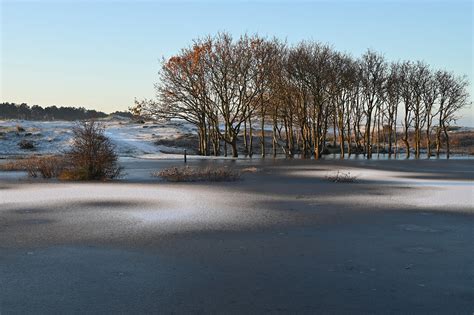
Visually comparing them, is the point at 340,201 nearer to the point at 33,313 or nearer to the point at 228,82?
the point at 33,313

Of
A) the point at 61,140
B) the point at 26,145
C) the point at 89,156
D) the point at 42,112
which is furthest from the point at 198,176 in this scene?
the point at 42,112

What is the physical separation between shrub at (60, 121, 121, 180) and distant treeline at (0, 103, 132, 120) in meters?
121

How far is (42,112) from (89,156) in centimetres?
15428

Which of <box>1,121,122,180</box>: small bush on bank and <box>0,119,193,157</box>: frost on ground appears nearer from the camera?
<box>1,121,122,180</box>: small bush on bank

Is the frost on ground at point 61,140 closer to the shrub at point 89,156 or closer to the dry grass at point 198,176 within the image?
the shrub at point 89,156

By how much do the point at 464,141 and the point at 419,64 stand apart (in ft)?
92.0

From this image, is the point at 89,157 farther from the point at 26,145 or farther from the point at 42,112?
the point at 42,112

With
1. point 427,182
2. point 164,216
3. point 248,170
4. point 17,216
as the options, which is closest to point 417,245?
point 164,216

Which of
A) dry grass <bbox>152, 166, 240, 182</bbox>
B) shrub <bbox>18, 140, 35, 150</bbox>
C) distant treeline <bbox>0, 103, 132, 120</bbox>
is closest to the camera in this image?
dry grass <bbox>152, 166, 240, 182</bbox>

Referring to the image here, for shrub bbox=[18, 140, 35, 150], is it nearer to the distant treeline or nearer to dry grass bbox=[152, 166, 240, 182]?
dry grass bbox=[152, 166, 240, 182]

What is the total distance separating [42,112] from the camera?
169m

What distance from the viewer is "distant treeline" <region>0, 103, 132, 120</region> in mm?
155125

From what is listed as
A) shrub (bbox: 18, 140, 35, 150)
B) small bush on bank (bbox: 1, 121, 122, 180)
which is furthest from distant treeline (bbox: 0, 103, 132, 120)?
small bush on bank (bbox: 1, 121, 122, 180)

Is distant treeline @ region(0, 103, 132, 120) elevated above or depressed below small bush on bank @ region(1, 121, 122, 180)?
above
